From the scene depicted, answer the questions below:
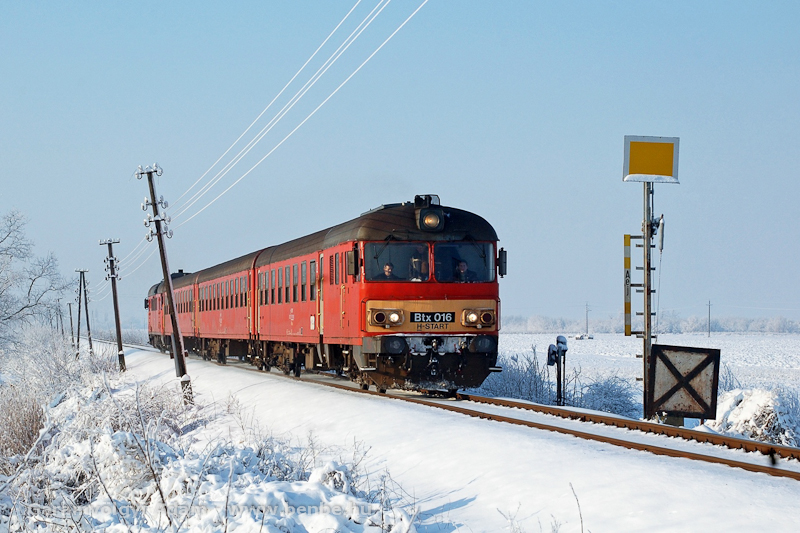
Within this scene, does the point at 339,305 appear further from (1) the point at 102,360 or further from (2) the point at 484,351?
(1) the point at 102,360

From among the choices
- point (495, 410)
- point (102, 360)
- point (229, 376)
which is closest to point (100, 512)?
point (495, 410)

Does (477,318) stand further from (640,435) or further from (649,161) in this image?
(640,435)

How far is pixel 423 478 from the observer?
30.7ft

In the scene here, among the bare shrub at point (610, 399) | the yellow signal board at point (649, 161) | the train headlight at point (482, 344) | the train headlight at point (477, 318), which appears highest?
Result: the yellow signal board at point (649, 161)

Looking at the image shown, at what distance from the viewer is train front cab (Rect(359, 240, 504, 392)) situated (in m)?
14.8

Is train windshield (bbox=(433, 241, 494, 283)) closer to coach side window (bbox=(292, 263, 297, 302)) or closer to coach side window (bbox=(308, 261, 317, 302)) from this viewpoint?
coach side window (bbox=(308, 261, 317, 302))

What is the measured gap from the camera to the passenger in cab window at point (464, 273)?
15.3 m

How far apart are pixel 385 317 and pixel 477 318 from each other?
5.48ft

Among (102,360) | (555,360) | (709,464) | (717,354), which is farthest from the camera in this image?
(102,360)

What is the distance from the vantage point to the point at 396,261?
→ 15.1m

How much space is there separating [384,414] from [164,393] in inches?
181

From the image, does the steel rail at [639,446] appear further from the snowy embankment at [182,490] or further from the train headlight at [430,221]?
the train headlight at [430,221]

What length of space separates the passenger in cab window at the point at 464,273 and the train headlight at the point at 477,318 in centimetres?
57

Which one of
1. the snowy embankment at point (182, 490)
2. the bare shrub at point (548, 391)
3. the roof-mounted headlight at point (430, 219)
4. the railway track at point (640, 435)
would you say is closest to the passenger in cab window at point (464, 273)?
the roof-mounted headlight at point (430, 219)
